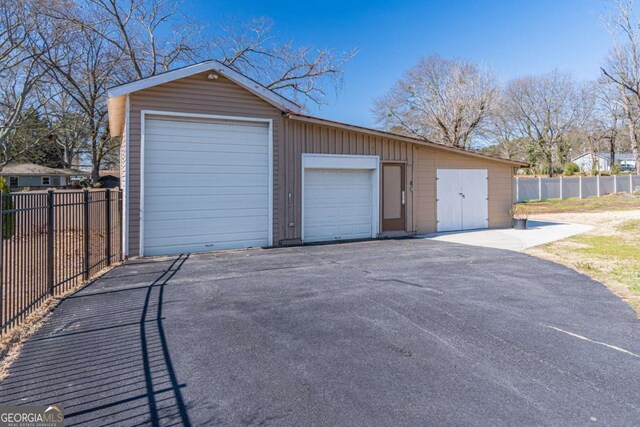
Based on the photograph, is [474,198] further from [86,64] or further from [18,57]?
[18,57]

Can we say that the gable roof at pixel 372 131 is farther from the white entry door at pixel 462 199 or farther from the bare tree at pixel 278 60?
the bare tree at pixel 278 60

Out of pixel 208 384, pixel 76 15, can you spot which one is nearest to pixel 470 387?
pixel 208 384

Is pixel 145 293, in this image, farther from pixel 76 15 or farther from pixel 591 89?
pixel 591 89

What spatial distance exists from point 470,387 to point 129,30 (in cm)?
2055

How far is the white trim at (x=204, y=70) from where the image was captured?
7527 mm

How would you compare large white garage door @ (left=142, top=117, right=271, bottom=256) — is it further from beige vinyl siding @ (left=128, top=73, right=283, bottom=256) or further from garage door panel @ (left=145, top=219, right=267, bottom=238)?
beige vinyl siding @ (left=128, top=73, right=283, bottom=256)

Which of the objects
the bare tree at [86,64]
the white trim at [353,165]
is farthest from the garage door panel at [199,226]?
the bare tree at [86,64]

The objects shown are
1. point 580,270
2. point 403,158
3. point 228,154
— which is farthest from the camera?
point 403,158

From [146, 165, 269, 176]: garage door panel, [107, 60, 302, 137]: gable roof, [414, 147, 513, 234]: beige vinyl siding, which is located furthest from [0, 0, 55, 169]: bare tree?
[414, 147, 513, 234]: beige vinyl siding

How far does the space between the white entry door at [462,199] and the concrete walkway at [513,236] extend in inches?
18.1

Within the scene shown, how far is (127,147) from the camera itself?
7660mm

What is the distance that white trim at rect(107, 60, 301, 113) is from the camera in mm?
7527

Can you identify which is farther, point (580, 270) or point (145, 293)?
point (580, 270)

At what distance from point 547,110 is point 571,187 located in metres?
11.7
